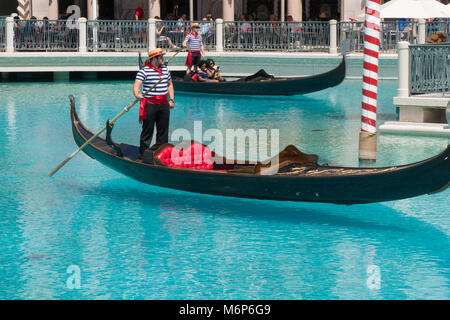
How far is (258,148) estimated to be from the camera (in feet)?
41.1

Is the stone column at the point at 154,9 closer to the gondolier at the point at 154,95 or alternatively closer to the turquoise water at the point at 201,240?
the turquoise water at the point at 201,240

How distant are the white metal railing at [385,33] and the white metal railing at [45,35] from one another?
290 inches

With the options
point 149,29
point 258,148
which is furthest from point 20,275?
point 149,29

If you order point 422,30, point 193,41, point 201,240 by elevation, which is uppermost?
point 422,30

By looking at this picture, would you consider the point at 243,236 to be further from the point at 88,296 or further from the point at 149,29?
the point at 149,29

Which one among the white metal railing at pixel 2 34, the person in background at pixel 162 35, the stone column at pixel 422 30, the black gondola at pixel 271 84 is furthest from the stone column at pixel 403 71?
the white metal railing at pixel 2 34

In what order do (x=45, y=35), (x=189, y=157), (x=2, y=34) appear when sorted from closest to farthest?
(x=189, y=157) < (x=2, y=34) < (x=45, y=35)

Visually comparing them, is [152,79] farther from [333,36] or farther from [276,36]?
[276,36]

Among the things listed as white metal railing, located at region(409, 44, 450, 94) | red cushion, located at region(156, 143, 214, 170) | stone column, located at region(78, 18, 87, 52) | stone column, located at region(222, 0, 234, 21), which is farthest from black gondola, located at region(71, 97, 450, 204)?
stone column, located at region(222, 0, 234, 21)

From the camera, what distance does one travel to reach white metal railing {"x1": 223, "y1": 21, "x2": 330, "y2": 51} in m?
23.0

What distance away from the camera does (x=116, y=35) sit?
929 inches

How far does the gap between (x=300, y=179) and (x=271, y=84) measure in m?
11.9

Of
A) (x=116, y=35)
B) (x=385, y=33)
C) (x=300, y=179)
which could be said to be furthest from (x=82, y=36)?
(x=300, y=179)
